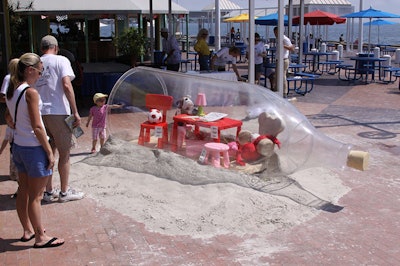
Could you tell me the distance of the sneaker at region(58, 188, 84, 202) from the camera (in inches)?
230

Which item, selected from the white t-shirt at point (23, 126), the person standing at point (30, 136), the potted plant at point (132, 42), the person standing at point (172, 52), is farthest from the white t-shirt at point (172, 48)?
the white t-shirt at point (23, 126)

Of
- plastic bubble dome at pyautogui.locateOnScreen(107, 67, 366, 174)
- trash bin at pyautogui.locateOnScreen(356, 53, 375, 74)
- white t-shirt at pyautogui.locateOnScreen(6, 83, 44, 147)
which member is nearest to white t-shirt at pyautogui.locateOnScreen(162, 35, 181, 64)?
trash bin at pyautogui.locateOnScreen(356, 53, 375, 74)

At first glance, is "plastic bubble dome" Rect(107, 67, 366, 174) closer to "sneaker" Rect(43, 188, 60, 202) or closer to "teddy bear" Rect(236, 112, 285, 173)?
"teddy bear" Rect(236, 112, 285, 173)

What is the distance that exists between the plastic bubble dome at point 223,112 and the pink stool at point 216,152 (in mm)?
227

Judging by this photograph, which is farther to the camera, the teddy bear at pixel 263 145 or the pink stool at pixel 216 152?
the pink stool at pixel 216 152

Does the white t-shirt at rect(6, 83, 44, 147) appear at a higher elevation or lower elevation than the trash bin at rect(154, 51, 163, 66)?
lower

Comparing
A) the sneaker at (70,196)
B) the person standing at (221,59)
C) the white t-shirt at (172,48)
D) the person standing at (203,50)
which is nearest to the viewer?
the sneaker at (70,196)

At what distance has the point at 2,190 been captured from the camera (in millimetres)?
6258

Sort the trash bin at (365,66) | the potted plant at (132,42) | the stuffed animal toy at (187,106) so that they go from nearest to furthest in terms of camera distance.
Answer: the stuffed animal toy at (187,106) < the trash bin at (365,66) < the potted plant at (132,42)

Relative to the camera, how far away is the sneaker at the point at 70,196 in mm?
5836

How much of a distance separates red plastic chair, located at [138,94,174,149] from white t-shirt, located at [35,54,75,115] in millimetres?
2147

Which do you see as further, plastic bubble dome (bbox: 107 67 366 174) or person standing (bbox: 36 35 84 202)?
plastic bubble dome (bbox: 107 67 366 174)

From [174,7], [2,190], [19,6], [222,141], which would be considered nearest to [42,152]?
[2,190]

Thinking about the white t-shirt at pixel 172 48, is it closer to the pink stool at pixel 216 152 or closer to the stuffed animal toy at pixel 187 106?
the stuffed animal toy at pixel 187 106
